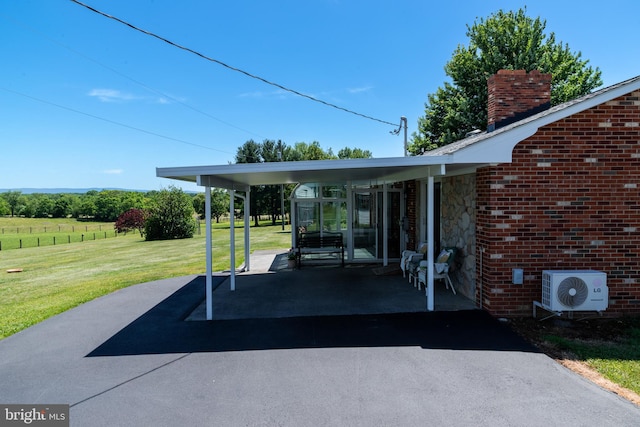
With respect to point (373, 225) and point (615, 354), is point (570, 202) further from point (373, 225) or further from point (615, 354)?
point (373, 225)

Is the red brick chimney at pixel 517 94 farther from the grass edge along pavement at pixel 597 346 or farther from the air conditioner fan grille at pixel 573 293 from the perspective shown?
the grass edge along pavement at pixel 597 346

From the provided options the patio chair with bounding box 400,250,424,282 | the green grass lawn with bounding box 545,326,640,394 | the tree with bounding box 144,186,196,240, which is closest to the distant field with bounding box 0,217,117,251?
the tree with bounding box 144,186,196,240

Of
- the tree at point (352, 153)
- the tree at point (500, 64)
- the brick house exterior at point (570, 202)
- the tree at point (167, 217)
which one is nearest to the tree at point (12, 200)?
the tree at point (352, 153)

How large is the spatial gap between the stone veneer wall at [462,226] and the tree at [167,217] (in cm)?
2161

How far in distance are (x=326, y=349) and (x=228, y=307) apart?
263 centimetres

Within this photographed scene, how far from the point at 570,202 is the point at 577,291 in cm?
137

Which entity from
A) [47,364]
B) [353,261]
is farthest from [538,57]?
[47,364]

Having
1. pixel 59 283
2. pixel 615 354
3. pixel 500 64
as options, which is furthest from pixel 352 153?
pixel 615 354

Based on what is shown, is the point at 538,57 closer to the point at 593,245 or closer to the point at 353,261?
the point at 353,261

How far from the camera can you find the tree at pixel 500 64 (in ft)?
61.7

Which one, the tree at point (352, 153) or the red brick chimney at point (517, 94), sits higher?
the tree at point (352, 153)

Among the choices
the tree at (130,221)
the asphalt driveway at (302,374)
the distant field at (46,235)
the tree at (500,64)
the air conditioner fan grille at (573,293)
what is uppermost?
the tree at (500,64)

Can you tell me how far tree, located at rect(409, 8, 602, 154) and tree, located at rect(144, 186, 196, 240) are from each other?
1775 centimetres

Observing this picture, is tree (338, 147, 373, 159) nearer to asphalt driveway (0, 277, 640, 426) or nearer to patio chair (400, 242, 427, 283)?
patio chair (400, 242, 427, 283)
